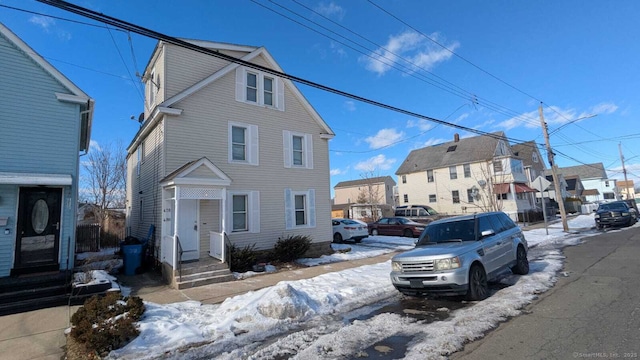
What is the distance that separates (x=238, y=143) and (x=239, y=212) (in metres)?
2.93

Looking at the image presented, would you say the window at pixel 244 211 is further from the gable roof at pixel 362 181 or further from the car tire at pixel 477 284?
the gable roof at pixel 362 181

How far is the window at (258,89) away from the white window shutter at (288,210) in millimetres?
4069

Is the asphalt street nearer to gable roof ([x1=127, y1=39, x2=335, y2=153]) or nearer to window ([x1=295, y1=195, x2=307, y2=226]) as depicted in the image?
window ([x1=295, y1=195, x2=307, y2=226])

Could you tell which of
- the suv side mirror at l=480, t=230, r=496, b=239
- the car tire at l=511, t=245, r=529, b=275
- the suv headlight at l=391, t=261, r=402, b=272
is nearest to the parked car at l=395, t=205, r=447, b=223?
the car tire at l=511, t=245, r=529, b=275

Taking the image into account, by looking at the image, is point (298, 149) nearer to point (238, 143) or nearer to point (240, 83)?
point (238, 143)

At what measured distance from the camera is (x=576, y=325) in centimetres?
499

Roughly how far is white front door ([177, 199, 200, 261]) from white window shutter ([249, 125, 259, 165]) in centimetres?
291

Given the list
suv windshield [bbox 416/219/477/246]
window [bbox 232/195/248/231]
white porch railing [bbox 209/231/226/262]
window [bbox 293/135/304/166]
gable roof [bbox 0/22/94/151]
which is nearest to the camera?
suv windshield [bbox 416/219/477/246]

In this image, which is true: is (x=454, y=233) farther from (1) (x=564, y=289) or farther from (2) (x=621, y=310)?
(2) (x=621, y=310)

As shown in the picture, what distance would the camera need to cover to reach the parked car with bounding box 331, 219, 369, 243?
18.7 meters

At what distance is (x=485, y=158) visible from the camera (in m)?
32.9

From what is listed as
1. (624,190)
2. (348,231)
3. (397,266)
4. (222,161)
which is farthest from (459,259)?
(624,190)

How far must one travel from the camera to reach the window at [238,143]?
1317cm

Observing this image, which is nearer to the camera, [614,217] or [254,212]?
[254,212]
